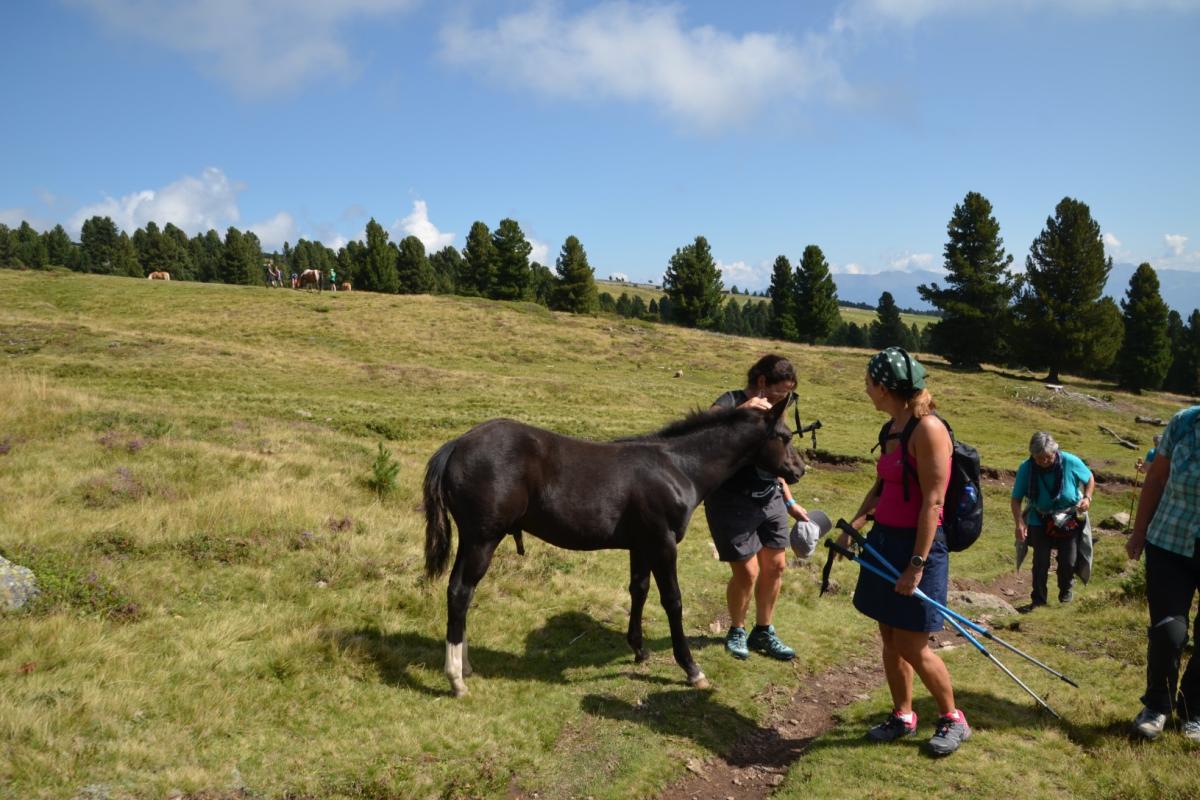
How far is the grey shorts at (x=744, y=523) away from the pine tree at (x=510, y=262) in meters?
67.5

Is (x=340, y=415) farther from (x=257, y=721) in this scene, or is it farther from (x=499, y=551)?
(x=257, y=721)

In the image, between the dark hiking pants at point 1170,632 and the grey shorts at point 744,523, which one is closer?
the dark hiking pants at point 1170,632

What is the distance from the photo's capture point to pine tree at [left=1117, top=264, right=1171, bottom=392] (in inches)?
2183

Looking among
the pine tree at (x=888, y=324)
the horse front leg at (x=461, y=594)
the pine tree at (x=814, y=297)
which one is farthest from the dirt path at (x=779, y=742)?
the pine tree at (x=888, y=324)

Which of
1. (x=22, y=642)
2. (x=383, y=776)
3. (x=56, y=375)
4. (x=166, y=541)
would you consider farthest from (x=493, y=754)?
(x=56, y=375)

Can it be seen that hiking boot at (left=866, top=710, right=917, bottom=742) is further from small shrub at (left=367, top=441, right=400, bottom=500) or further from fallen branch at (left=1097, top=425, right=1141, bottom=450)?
fallen branch at (left=1097, top=425, right=1141, bottom=450)

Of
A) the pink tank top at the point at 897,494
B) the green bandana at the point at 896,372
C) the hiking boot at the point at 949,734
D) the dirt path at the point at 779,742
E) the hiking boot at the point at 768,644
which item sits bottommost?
the dirt path at the point at 779,742

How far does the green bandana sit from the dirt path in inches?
120

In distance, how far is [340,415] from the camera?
1902cm

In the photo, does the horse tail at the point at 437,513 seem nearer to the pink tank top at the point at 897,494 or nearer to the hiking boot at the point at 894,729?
the pink tank top at the point at 897,494

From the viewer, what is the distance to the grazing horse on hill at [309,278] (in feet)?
208

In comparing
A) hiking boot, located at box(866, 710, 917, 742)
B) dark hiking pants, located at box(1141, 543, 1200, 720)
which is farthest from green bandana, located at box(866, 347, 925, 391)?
hiking boot, located at box(866, 710, 917, 742)

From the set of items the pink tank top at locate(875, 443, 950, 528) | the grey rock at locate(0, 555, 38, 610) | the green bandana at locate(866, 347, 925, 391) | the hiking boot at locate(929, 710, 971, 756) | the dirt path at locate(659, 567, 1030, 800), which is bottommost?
the dirt path at locate(659, 567, 1030, 800)

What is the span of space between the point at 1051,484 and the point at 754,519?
5216 mm
